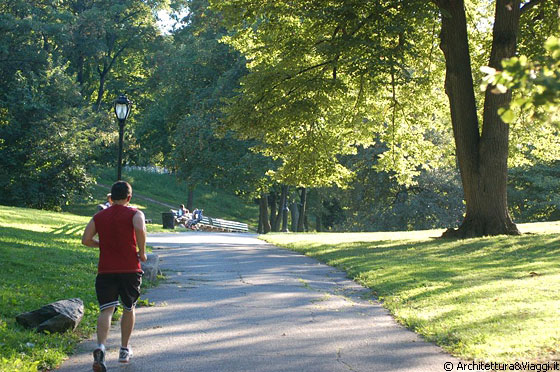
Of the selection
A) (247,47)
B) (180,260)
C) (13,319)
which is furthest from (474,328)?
(247,47)

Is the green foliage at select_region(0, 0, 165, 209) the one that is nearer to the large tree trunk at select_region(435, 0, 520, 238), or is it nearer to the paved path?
the large tree trunk at select_region(435, 0, 520, 238)

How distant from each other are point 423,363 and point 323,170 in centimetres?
1825

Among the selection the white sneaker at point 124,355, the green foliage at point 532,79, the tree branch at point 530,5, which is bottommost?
the white sneaker at point 124,355

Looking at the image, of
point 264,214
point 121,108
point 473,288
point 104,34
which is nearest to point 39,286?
point 473,288

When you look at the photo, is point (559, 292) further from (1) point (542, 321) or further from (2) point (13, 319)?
(2) point (13, 319)

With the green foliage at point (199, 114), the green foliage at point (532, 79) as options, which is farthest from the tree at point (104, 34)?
the green foliage at point (532, 79)

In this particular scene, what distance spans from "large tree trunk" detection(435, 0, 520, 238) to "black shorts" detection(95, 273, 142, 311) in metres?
15.8

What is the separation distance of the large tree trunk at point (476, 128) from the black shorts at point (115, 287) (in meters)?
15.8

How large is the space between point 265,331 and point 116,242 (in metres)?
2.54

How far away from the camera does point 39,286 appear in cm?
1098

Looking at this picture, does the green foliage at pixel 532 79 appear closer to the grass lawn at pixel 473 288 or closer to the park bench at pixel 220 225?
the grass lawn at pixel 473 288

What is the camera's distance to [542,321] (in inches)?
323

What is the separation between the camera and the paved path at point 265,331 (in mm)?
6785

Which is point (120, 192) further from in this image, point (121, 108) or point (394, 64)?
point (394, 64)
